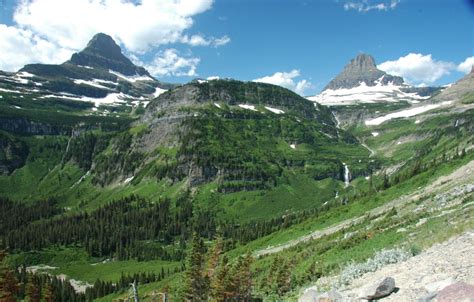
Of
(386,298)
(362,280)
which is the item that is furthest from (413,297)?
(362,280)

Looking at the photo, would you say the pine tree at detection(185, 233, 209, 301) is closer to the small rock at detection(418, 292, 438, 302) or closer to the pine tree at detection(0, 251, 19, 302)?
the pine tree at detection(0, 251, 19, 302)

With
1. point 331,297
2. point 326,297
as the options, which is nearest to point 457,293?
point 331,297

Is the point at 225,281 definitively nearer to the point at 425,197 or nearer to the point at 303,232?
the point at 425,197

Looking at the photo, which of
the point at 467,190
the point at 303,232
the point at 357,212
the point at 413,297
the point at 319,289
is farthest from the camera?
the point at 303,232

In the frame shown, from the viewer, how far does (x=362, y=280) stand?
99.7 ft

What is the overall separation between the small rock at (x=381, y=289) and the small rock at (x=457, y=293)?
497cm

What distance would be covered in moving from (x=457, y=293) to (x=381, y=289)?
650cm

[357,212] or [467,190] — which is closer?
[467,190]

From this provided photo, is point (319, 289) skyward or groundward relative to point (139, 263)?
skyward

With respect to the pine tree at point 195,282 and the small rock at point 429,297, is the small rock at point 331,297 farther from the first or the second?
the pine tree at point 195,282

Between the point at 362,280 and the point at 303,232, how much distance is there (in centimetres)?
9398

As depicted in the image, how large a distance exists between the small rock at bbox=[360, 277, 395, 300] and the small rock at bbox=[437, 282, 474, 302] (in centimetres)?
497

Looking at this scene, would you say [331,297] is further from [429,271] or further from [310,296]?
[429,271]

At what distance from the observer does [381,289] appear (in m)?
24.2
